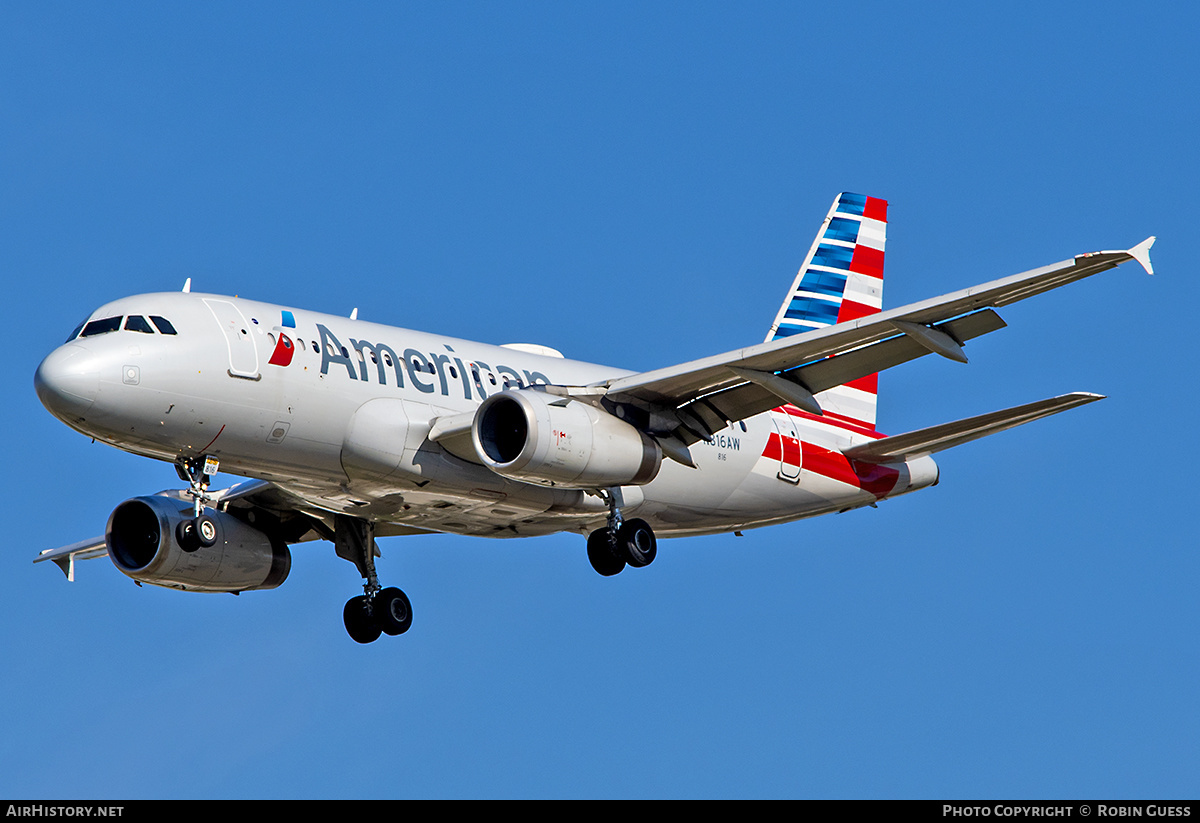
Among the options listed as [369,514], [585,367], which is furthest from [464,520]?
[585,367]

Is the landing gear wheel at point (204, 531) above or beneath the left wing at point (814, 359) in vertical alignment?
beneath

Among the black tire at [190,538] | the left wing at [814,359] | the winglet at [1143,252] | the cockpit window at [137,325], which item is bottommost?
the black tire at [190,538]

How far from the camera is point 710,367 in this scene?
3084 centimetres

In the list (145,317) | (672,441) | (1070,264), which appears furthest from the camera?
(672,441)

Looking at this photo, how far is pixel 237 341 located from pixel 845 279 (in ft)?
60.3

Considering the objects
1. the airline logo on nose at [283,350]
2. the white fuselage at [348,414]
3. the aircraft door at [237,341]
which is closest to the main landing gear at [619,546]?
the white fuselage at [348,414]

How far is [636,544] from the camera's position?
32.8 m

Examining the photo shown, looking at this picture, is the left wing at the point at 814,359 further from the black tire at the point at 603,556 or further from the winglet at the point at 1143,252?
the black tire at the point at 603,556

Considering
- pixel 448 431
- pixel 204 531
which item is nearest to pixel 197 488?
pixel 204 531

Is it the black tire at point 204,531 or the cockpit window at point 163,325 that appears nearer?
the cockpit window at point 163,325

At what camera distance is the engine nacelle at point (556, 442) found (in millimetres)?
30141

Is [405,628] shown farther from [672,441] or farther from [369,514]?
[672,441]

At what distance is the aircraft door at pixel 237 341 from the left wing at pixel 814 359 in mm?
6757
